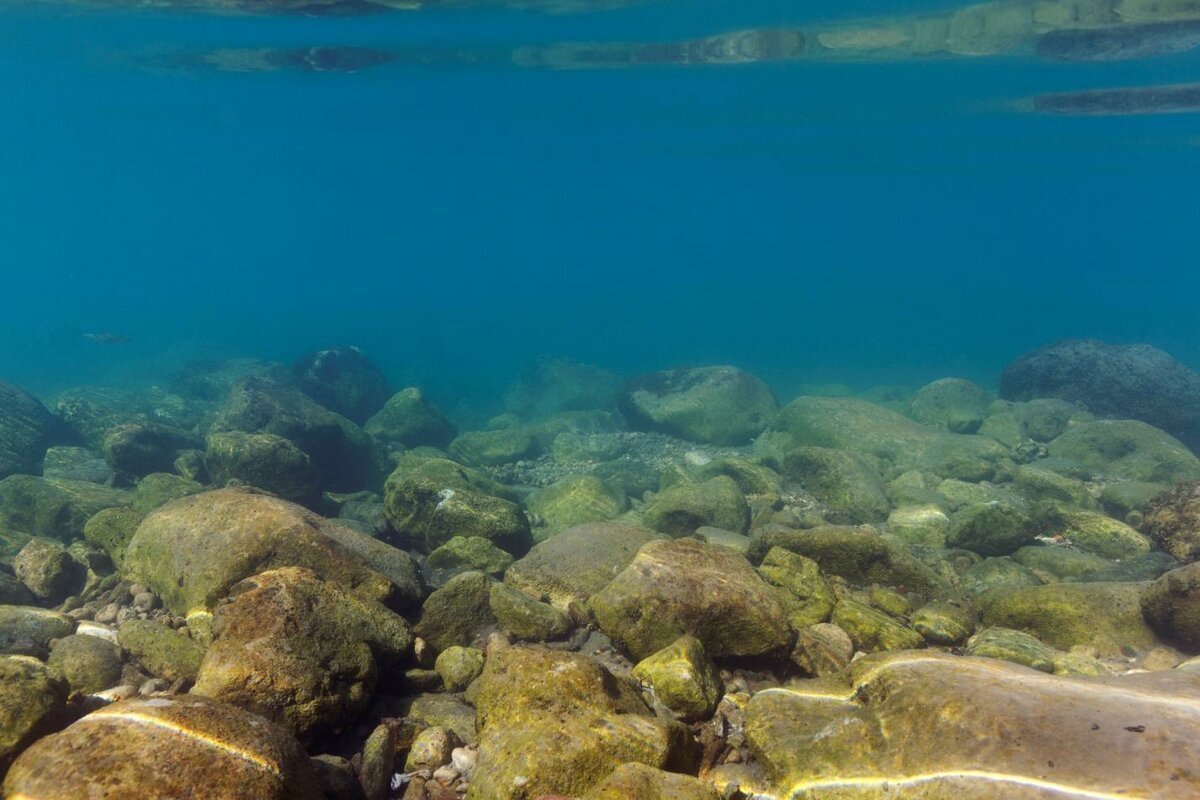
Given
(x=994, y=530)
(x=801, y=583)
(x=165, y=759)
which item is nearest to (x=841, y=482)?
(x=994, y=530)

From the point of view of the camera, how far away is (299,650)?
3812mm

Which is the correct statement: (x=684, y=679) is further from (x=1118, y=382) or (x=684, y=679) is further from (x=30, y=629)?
(x=1118, y=382)

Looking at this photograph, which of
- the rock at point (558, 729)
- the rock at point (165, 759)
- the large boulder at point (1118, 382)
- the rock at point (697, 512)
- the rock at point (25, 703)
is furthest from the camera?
the large boulder at point (1118, 382)

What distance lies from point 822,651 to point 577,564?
2517 millimetres

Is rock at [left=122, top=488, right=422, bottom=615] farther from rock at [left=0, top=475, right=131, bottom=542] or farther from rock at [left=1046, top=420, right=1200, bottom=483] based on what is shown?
→ rock at [left=1046, top=420, right=1200, bottom=483]

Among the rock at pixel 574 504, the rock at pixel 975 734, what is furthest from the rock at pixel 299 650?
the rock at pixel 574 504

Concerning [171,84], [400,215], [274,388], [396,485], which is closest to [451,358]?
[171,84]

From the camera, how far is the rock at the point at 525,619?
509 cm

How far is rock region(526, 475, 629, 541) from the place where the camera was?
→ 9.30m

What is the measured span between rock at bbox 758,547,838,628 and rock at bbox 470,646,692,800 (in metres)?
2.09

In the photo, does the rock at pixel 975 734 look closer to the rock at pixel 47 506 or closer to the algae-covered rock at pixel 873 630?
the algae-covered rock at pixel 873 630

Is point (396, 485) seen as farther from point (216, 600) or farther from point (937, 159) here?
point (937, 159)

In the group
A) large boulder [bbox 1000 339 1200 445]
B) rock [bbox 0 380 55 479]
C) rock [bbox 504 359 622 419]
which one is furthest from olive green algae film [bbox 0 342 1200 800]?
rock [bbox 504 359 622 419]

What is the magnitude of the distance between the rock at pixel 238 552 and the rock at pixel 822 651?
3.15m
